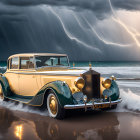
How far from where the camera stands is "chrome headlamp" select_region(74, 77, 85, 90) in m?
5.68

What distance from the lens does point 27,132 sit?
4.64 meters

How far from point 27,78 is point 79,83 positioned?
7.49 ft

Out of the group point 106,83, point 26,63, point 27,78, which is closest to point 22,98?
point 27,78

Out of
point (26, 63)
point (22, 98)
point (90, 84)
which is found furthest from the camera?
point (26, 63)

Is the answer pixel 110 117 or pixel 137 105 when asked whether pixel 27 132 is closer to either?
pixel 110 117

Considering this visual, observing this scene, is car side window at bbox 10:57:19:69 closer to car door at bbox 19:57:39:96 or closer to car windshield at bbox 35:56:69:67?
car door at bbox 19:57:39:96

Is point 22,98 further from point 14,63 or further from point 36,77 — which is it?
point 14,63

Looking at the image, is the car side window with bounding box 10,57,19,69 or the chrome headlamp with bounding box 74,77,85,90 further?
the car side window with bounding box 10,57,19,69

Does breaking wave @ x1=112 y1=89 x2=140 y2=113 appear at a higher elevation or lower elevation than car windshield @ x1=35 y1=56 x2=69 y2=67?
lower

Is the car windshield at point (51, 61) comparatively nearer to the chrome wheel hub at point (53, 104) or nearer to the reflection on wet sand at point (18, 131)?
the chrome wheel hub at point (53, 104)

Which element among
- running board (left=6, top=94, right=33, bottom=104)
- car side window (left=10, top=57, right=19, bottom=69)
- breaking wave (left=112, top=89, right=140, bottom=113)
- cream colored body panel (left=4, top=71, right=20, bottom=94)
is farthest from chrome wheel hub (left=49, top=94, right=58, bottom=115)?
car side window (left=10, top=57, right=19, bottom=69)

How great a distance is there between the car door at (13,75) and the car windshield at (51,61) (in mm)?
1137

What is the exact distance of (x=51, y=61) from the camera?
7.55m

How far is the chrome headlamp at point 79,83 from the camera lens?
5.68m
